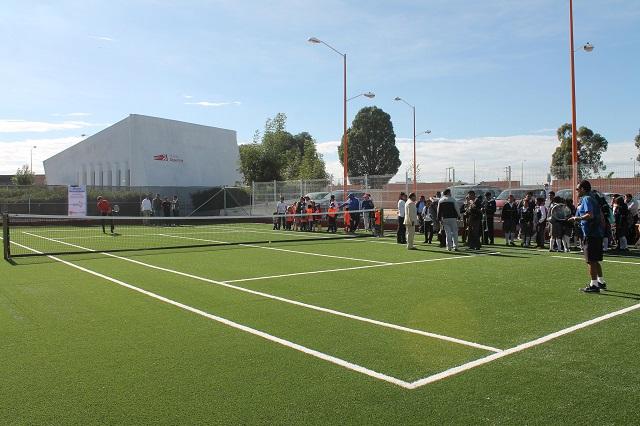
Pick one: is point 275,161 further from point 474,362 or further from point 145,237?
point 474,362

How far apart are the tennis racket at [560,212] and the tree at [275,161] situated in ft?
137

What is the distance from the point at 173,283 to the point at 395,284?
4378 millimetres

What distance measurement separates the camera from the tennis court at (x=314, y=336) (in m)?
4.94

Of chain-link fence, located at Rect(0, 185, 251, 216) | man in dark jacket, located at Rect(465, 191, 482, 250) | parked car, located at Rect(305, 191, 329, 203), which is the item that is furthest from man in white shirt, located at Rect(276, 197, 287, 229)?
man in dark jacket, located at Rect(465, 191, 482, 250)

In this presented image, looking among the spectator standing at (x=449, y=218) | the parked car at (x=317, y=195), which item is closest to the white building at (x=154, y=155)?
the parked car at (x=317, y=195)

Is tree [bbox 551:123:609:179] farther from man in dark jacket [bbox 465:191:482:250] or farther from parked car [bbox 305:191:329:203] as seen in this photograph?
man in dark jacket [bbox 465:191:482:250]

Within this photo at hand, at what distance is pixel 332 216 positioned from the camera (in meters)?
26.9

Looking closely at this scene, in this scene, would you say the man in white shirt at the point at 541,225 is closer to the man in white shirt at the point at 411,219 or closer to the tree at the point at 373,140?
the man in white shirt at the point at 411,219

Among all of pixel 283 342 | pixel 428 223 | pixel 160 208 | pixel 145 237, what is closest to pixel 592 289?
pixel 283 342

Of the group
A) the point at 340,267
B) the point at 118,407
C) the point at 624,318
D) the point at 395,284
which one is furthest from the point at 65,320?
the point at 624,318

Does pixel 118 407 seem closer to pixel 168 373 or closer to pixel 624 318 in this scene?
pixel 168 373

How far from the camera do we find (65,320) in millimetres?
7965

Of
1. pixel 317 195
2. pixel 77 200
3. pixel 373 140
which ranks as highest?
pixel 373 140

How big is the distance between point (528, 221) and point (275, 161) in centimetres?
4154
